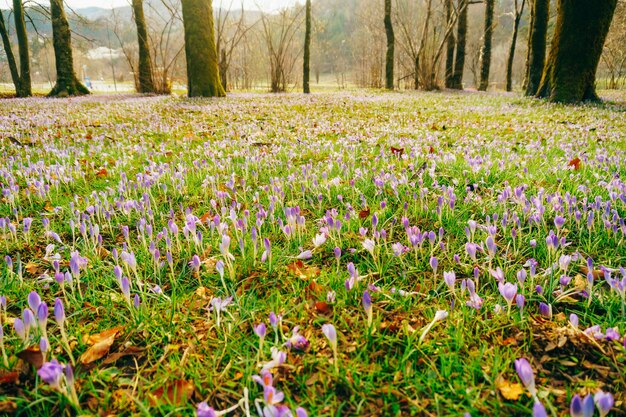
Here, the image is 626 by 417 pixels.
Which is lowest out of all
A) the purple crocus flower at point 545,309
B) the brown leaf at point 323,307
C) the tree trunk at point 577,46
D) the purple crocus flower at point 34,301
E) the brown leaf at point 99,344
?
the brown leaf at point 99,344

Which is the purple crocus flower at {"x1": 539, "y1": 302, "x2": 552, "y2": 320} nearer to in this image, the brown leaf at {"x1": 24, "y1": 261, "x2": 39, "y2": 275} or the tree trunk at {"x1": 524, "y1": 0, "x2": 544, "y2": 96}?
the brown leaf at {"x1": 24, "y1": 261, "x2": 39, "y2": 275}

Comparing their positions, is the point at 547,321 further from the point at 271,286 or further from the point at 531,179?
the point at 531,179

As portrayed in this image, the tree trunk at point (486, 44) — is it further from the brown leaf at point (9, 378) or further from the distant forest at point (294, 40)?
the brown leaf at point (9, 378)

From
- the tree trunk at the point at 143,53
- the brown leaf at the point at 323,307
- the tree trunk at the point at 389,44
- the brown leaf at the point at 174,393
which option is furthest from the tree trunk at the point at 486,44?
the brown leaf at the point at 174,393

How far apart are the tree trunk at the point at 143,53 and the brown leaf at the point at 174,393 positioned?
23083 millimetres

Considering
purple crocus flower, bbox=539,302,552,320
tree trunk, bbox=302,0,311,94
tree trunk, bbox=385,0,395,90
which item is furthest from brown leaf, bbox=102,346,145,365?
tree trunk, bbox=385,0,395,90

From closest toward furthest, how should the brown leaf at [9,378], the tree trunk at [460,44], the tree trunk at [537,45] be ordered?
the brown leaf at [9,378] < the tree trunk at [537,45] < the tree trunk at [460,44]

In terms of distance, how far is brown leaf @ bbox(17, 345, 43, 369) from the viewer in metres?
1.33

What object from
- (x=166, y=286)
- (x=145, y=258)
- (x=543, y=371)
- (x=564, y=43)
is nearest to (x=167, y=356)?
(x=166, y=286)

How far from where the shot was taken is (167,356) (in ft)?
4.82

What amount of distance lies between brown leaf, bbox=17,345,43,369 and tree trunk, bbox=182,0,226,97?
14.9 metres

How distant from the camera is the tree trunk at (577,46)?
34.1 ft

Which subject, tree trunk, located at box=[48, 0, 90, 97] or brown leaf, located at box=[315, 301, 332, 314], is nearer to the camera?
brown leaf, located at box=[315, 301, 332, 314]

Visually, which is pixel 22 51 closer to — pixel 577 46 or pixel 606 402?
pixel 577 46
